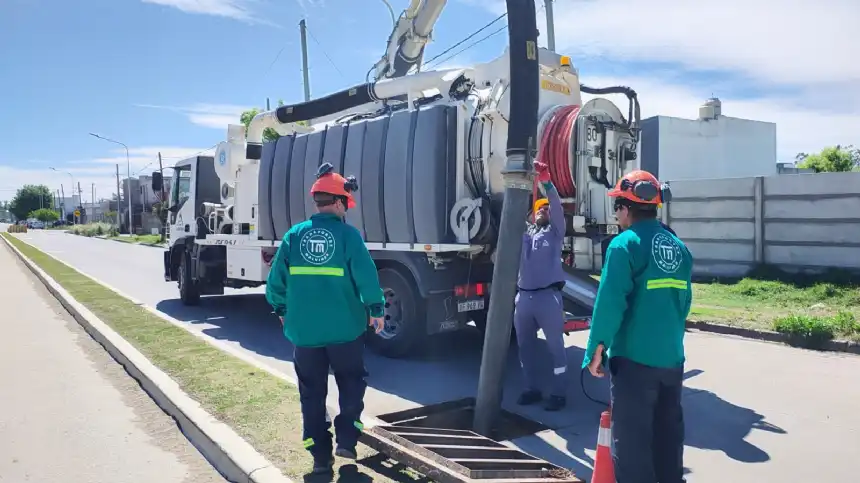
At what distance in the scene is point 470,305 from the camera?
753cm

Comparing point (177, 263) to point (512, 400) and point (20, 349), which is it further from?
point (512, 400)

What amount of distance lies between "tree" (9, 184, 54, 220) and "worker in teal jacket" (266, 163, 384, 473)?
485 ft

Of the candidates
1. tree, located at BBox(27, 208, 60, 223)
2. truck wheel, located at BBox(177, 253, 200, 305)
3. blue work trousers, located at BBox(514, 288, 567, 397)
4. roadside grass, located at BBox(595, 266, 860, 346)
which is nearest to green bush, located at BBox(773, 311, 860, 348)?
roadside grass, located at BBox(595, 266, 860, 346)

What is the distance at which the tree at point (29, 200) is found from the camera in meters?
132

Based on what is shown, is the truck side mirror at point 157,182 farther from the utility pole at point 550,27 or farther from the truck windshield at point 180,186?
the utility pole at point 550,27

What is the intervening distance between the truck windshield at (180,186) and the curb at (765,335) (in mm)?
9223

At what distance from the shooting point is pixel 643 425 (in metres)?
3.31

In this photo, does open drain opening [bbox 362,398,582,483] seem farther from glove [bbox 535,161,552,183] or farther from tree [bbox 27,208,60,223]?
tree [bbox 27,208,60,223]

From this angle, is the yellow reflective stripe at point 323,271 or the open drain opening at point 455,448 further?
the yellow reflective stripe at point 323,271

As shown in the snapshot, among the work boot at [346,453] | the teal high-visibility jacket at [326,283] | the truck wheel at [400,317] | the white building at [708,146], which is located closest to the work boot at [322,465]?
the work boot at [346,453]

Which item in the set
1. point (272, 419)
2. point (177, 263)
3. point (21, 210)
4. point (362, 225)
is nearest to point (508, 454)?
point (272, 419)

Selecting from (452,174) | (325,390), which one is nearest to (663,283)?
(325,390)

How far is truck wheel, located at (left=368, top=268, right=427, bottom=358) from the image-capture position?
7492 millimetres

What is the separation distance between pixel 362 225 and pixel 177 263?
6672 millimetres
